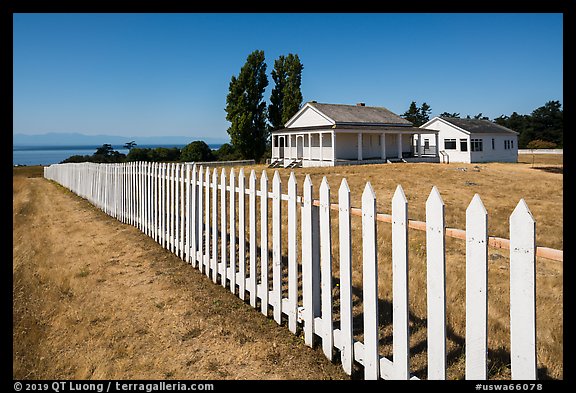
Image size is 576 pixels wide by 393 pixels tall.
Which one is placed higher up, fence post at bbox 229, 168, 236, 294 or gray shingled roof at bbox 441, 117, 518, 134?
gray shingled roof at bbox 441, 117, 518, 134

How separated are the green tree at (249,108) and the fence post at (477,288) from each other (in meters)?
40.2

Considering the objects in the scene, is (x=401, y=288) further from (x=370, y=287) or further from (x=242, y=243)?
(x=242, y=243)

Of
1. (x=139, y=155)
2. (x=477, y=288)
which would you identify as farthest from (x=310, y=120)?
(x=477, y=288)

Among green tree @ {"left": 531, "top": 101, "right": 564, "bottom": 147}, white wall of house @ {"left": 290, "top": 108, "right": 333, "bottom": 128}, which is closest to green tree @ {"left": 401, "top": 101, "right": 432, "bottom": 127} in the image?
green tree @ {"left": 531, "top": 101, "right": 564, "bottom": 147}

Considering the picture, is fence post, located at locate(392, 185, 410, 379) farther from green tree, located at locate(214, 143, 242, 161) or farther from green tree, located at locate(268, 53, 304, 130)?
green tree, located at locate(214, 143, 242, 161)

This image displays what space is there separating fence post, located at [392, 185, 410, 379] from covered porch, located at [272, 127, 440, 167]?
27.2m

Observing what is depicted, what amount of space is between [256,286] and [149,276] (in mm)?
2219

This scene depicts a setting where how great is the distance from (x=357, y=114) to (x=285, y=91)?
1198 cm

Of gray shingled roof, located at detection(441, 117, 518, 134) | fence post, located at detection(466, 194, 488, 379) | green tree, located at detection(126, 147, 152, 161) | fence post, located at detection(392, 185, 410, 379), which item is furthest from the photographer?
green tree, located at detection(126, 147, 152, 161)

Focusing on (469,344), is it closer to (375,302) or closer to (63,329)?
(375,302)

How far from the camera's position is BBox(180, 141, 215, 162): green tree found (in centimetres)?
4775

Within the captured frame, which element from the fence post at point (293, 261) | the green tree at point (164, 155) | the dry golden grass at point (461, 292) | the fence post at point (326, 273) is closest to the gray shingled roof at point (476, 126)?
the dry golden grass at point (461, 292)

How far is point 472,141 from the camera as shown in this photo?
1502 inches

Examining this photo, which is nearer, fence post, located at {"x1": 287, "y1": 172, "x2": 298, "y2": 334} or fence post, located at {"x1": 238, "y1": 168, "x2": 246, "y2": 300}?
fence post, located at {"x1": 287, "y1": 172, "x2": 298, "y2": 334}
